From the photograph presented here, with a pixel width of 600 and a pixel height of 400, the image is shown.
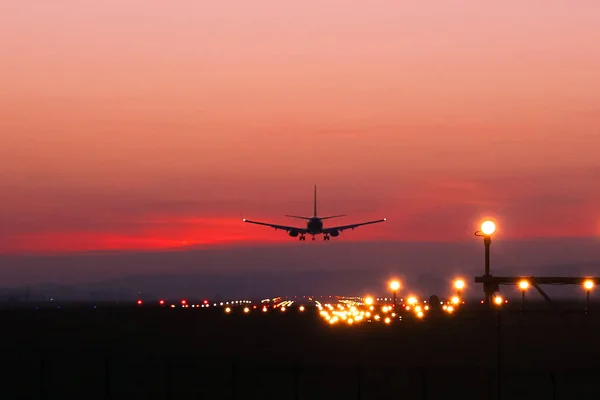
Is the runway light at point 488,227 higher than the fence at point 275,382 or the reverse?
higher

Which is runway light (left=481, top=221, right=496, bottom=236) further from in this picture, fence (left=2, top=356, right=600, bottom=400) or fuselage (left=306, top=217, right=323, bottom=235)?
fuselage (left=306, top=217, right=323, bottom=235)

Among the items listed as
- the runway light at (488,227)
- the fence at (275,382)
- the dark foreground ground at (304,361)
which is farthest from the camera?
the dark foreground ground at (304,361)

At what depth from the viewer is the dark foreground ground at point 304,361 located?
5175 cm

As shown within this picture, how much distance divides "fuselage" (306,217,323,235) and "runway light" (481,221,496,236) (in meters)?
129

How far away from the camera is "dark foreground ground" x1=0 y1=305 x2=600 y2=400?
2037 inches

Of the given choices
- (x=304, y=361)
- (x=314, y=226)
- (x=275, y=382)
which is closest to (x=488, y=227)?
(x=275, y=382)

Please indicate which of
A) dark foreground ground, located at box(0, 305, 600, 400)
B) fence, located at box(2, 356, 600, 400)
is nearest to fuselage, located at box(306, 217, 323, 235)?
dark foreground ground, located at box(0, 305, 600, 400)

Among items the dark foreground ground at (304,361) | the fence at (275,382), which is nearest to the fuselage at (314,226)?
the dark foreground ground at (304,361)

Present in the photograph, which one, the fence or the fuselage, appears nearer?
the fence

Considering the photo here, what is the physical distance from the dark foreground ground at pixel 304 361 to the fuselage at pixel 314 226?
178ft

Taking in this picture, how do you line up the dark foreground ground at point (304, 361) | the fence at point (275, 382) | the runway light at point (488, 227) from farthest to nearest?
the dark foreground ground at point (304, 361) → the fence at point (275, 382) → the runway light at point (488, 227)

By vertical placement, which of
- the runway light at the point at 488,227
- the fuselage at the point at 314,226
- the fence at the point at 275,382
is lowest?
the fence at the point at 275,382

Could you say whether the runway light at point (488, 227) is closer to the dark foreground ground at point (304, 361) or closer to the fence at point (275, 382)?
the dark foreground ground at point (304, 361)

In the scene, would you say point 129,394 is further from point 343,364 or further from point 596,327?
point 596,327
